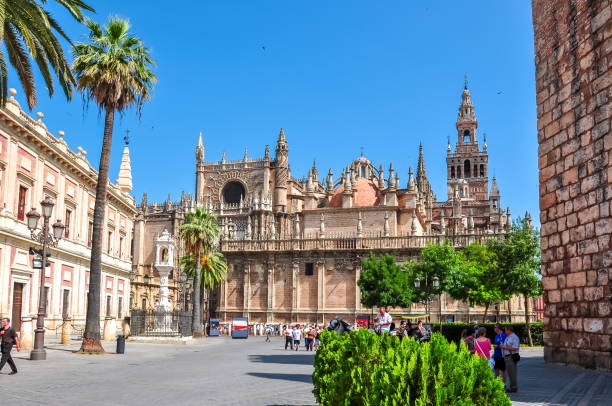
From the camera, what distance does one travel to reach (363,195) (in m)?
61.1

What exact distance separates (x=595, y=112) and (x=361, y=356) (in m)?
9.47

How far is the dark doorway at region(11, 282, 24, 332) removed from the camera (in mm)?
25219

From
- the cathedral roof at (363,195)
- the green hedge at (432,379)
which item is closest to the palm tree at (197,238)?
the cathedral roof at (363,195)

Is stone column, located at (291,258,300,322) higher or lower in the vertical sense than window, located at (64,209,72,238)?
lower

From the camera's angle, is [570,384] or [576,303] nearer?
[570,384]

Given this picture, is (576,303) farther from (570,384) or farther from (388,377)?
(388,377)

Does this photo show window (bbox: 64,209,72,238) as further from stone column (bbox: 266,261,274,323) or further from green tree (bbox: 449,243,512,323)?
green tree (bbox: 449,243,512,323)

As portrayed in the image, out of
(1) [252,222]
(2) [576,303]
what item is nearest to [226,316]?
(1) [252,222]

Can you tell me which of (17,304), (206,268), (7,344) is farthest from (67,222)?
(7,344)

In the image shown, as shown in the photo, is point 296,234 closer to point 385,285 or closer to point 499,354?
point 385,285

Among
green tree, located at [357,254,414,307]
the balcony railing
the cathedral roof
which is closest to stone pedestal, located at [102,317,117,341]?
green tree, located at [357,254,414,307]

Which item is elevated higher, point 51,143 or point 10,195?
point 51,143

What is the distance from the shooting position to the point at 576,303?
1359cm

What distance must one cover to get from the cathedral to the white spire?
828 centimetres
